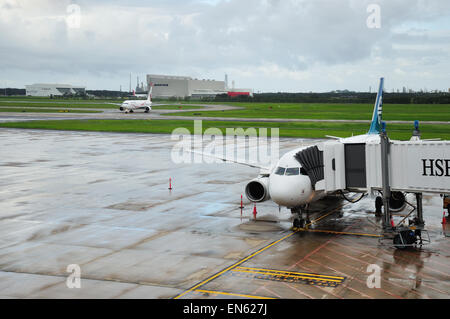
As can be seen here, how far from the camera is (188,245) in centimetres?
2331

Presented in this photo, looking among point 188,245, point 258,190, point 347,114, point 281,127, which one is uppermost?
point 347,114

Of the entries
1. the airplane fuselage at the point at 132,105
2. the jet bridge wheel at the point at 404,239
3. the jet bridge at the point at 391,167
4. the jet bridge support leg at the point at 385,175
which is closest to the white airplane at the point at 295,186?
the jet bridge at the point at 391,167

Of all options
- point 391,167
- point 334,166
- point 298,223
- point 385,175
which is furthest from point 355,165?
point 298,223

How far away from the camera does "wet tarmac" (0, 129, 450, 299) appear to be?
17.8 meters

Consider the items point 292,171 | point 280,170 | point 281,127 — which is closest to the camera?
point 292,171

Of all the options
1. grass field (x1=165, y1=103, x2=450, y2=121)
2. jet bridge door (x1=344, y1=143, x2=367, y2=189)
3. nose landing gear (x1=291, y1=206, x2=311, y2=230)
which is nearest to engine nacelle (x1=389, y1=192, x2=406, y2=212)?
jet bridge door (x1=344, y1=143, x2=367, y2=189)

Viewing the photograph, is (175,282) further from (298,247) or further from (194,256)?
(298,247)

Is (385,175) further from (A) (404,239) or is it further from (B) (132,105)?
(B) (132,105)

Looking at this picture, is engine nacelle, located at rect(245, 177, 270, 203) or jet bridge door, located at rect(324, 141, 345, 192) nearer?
jet bridge door, located at rect(324, 141, 345, 192)

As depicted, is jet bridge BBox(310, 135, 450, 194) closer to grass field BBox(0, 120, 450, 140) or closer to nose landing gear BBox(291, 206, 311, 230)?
nose landing gear BBox(291, 206, 311, 230)

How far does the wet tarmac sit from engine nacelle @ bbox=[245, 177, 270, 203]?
134 centimetres

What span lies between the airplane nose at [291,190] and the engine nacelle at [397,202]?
4908 millimetres

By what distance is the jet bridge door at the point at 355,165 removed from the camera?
25125 mm

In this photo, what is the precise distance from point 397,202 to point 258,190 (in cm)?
750
